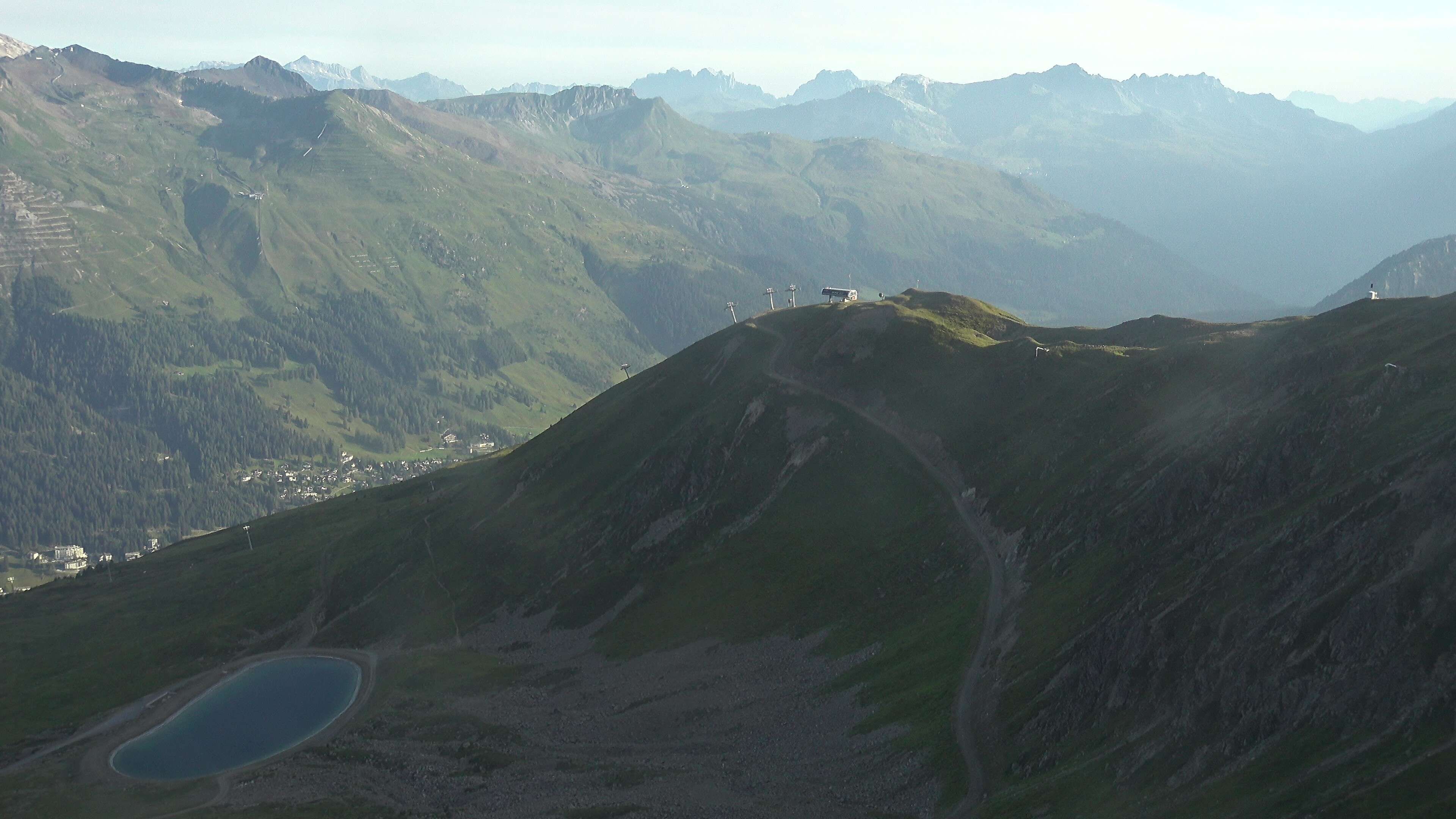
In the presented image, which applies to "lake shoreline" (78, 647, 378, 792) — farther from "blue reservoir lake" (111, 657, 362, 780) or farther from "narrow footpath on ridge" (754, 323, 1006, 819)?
"narrow footpath on ridge" (754, 323, 1006, 819)

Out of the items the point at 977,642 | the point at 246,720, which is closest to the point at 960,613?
the point at 977,642

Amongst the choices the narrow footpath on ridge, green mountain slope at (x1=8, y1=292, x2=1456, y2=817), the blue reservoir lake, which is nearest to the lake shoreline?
the blue reservoir lake

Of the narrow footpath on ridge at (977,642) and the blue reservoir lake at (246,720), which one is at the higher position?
the narrow footpath on ridge at (977,642)

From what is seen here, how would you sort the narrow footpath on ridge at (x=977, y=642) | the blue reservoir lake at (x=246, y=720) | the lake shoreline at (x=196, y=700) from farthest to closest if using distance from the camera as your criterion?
the blue reservoir lake at (x=246, y=720) → the lake shoreline at (x=196, y=700) → the narrow footpath on ridge at (x=977, y=642)

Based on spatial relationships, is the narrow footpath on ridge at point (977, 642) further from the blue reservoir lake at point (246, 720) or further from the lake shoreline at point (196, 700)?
the blue reservoir lake at point (246, 720)

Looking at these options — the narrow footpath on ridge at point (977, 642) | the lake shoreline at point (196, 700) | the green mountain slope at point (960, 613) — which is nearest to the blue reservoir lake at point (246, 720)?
the lake shoreline at point (196, 700)

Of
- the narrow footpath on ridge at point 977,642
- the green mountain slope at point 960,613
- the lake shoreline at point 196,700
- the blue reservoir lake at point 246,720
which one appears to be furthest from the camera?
the blue reservoir lake at point 246,720
